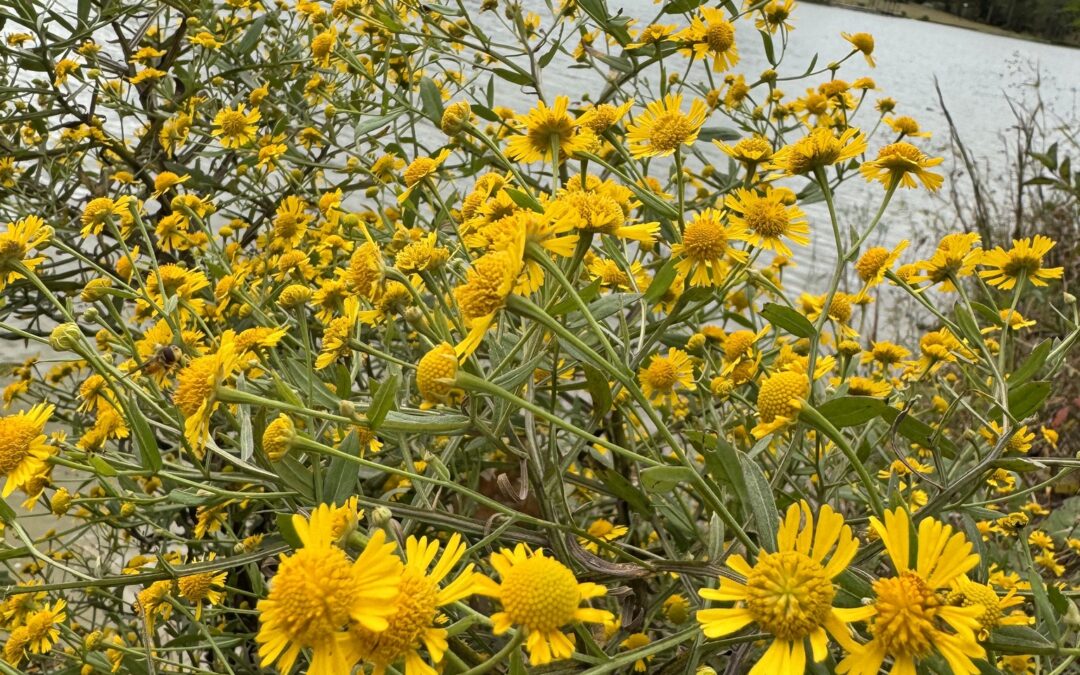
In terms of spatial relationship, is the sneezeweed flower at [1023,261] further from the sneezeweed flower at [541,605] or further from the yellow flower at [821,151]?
the sneezeweed flower at [541,605]

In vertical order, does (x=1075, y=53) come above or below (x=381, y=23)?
above

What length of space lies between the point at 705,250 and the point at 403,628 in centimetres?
47

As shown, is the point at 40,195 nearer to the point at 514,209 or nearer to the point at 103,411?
the point at 103,411

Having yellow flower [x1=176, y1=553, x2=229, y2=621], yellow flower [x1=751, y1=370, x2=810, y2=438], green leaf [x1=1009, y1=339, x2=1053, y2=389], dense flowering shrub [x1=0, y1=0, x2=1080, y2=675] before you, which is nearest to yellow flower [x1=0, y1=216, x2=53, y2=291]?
dense flowering shrub [x1=0, y1=0, x2=1080, y2=675]

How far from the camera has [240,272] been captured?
1.26 metres

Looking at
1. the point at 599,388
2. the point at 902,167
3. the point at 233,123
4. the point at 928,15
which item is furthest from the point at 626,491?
the point at 928,15

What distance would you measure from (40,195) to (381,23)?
1.00m

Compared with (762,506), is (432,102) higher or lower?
higher

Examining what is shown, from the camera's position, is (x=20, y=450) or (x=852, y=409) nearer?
(x=852, y=409)

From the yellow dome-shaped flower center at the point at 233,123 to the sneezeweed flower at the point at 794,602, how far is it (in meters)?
1.36

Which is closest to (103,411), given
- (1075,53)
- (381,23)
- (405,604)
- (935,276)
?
(405,604)

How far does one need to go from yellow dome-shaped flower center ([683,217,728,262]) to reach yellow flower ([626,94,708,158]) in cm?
13

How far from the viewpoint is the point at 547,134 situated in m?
0.84

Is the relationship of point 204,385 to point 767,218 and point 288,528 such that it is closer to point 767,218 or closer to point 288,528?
point 288,528
